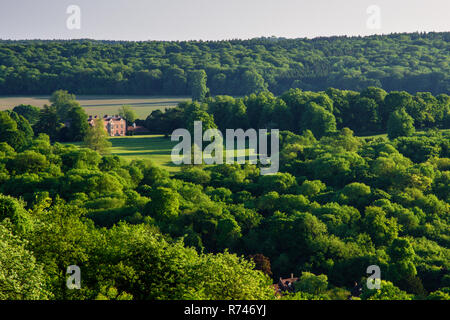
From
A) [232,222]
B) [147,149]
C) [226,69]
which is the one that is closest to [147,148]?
[147,149]

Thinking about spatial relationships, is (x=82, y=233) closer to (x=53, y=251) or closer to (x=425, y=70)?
(x=53, y=251)

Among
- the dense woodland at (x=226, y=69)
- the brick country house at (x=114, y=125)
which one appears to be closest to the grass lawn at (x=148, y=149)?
the brick country house at (x=114, y=125)

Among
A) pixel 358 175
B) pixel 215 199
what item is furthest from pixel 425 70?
pixel 215 199

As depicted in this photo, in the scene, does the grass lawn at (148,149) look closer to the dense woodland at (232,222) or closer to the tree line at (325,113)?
the tree line at (325,113)

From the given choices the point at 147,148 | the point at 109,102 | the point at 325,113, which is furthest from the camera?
the point at 109,102

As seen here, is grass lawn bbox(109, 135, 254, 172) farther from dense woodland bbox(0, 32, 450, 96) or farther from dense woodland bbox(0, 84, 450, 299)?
dense woodland bbox(0, 32, 450, 96)

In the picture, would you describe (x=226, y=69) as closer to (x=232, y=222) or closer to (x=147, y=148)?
(x=147, y=148)
